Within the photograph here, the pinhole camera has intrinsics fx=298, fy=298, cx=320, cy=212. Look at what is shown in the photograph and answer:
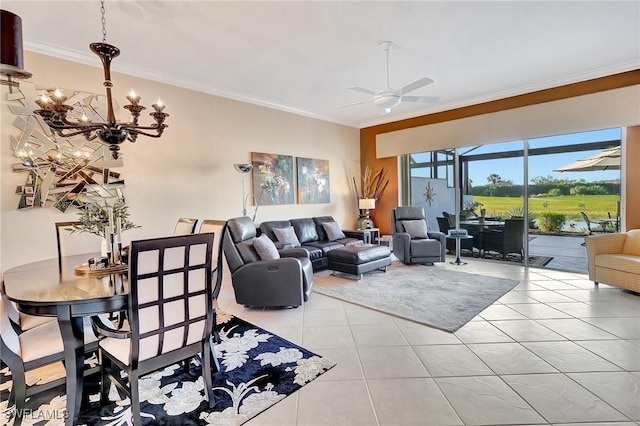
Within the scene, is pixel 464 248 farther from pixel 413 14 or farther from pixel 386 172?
pixel 413 14

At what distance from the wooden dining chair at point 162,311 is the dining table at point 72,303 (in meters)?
0.13

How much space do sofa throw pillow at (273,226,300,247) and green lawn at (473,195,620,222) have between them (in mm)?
3857

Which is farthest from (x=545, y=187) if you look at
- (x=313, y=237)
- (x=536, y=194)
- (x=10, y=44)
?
(x=10, y=44)

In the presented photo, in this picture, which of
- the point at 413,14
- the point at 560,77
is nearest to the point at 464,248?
the point at 560,77

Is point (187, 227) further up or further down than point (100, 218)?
further down

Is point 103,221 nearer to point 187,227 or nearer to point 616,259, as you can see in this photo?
point 187,227

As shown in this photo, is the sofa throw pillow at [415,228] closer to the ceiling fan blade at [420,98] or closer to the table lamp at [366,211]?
the table lamp at [366,211]

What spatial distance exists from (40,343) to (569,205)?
670 cm

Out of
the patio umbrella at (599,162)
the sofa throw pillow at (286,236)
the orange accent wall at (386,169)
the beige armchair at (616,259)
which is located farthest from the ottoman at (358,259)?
the patio umbrella at (599,162)

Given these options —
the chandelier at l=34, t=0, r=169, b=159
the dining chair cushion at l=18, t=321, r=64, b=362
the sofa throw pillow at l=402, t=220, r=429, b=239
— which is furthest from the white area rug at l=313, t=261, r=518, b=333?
the chandelier at l=34, t=0, r=169, b=159

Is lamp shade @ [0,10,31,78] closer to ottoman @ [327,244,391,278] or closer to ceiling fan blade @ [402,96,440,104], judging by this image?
ceiling fan blade @ [402,96,440,104]

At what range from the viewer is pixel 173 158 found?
4379mm

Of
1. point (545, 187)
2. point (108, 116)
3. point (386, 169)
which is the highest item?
point (386, 169)

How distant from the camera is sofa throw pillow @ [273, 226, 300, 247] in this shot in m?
5.07
